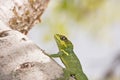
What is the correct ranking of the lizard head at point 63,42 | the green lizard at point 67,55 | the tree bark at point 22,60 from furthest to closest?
1. the lizard head at point 63,42
2. the green lizard at point 67,55
3. the tree bark at point 22,60

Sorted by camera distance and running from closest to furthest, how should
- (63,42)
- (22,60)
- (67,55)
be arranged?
(22,60) < (67,55) < (63,42)

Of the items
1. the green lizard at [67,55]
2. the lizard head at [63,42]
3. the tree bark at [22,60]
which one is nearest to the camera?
the tree bark at [22,60]

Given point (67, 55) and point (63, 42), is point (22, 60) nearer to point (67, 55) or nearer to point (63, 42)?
point (67, 55)

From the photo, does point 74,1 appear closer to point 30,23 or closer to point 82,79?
point 30,23

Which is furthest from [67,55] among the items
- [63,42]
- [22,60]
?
[22,60]

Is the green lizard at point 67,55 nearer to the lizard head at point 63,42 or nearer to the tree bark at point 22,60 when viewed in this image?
the lizard head at point 63,42

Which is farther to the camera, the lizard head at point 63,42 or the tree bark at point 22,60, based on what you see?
the lizard head at point 63,42

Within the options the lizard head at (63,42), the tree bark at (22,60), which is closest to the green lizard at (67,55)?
the lizard head at (63,42)

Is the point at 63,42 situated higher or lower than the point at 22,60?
higher

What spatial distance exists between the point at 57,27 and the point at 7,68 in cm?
318

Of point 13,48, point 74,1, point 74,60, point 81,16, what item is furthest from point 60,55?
point 81,16

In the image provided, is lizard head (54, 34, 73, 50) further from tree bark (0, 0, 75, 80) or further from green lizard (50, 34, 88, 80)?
tree bark (0, 0, 75, 80)

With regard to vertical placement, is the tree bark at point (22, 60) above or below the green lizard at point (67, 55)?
below

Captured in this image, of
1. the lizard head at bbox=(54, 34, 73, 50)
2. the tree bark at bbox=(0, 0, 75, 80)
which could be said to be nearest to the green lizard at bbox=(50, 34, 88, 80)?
the lizard head at bbox=(54, 34, 73, 50)
